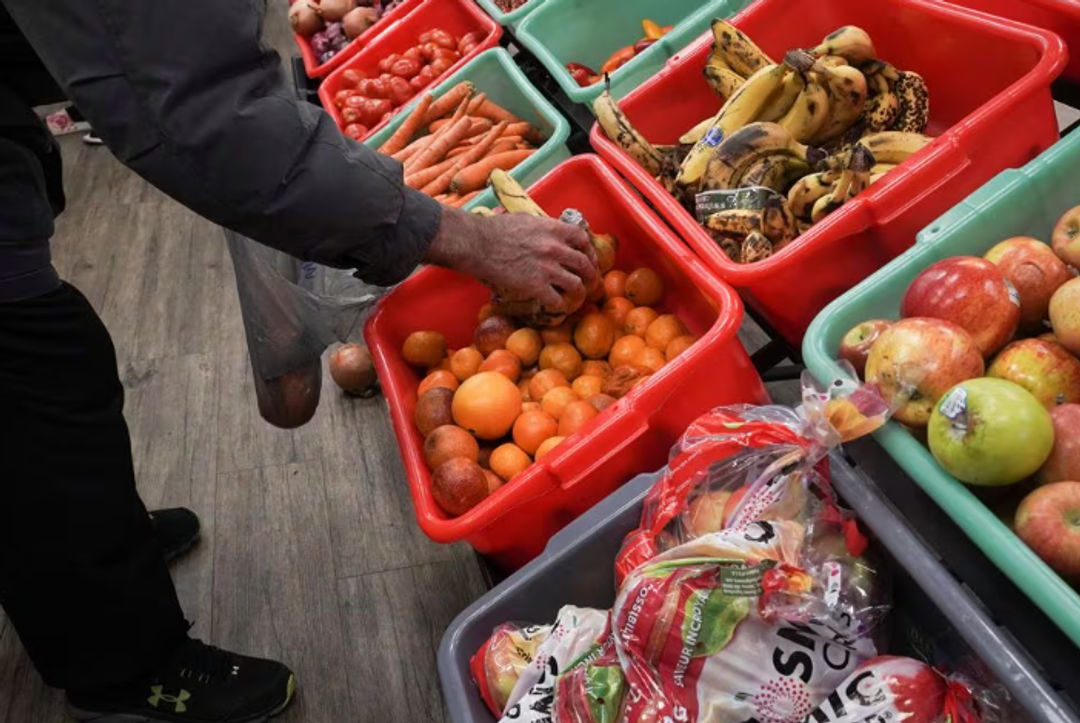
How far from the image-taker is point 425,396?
148 cm

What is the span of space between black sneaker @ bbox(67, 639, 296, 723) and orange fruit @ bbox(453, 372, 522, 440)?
0.91 meters

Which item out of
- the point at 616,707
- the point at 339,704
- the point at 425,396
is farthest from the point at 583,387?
the point at 339,704

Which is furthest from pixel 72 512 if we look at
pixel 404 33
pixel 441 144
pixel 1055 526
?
pixel 404 33

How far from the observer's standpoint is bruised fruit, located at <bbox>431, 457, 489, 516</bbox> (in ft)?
4.11

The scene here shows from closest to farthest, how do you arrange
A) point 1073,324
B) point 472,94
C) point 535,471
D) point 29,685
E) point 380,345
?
point 1073,324 → point 535,471 → point 380,345 → point 29,685 → point 472,94

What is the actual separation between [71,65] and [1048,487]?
44.2 inches

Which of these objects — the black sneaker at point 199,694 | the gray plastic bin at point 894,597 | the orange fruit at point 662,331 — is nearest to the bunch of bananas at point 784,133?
the orange fruit at point 662,331

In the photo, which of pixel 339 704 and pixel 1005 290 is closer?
pixel 1005 290

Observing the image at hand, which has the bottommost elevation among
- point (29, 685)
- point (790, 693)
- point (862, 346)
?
point (29, 685)

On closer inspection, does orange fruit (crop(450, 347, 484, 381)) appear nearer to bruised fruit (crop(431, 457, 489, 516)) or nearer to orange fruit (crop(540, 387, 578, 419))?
orange fruit (crop(540, 387, 578, 419))

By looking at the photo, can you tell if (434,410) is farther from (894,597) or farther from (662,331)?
(894,597)

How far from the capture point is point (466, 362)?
157cm

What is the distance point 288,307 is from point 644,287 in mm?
690

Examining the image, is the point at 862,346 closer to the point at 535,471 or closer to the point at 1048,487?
the point at 1048,487
